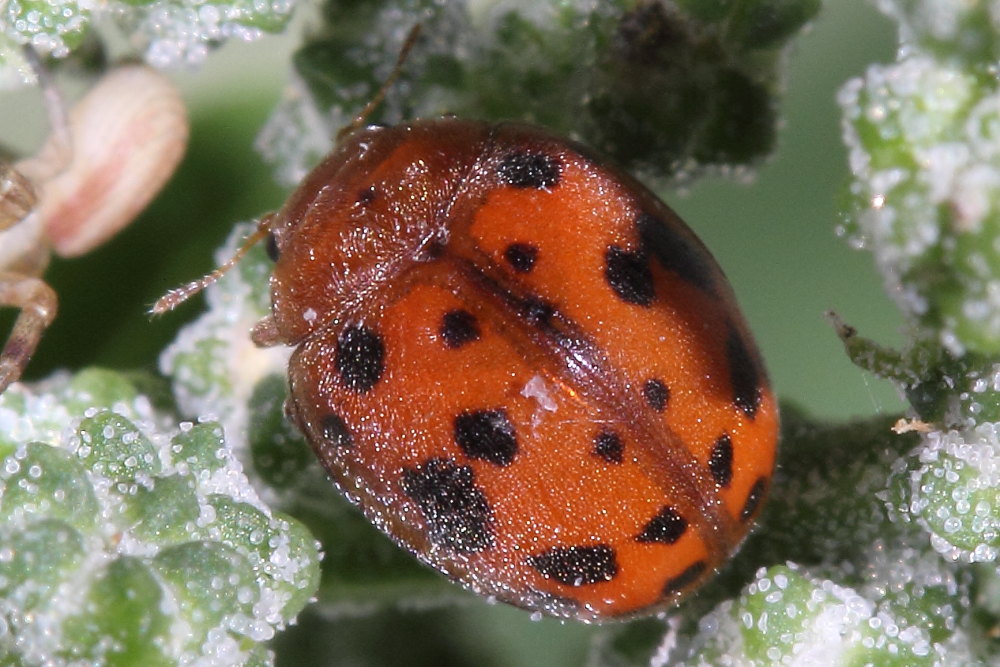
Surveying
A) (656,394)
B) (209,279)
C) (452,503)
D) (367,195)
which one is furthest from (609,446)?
(209,279)

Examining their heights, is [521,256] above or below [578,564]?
above

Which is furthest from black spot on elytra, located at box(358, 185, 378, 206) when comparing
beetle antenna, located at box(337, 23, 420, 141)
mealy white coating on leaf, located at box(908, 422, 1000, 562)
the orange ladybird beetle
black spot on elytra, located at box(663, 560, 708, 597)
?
mealy white coating on leaf, located at box(908, 422, 1000, 562)

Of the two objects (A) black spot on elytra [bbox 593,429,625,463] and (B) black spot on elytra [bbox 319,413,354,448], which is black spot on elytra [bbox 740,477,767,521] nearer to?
(A) black spot on elytra [bbox 593,429,625,463]

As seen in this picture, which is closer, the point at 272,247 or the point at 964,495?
the point at 964,495

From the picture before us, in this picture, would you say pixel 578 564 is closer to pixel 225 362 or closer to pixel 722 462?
pixel 722 462

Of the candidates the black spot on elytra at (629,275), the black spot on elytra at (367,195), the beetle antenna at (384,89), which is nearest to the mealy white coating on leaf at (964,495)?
the black spot on elytra at (629,275)

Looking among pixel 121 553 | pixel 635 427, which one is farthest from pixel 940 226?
pixel 121 553

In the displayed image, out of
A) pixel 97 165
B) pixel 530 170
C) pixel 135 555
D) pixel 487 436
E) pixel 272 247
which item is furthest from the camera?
pixel 97 165
